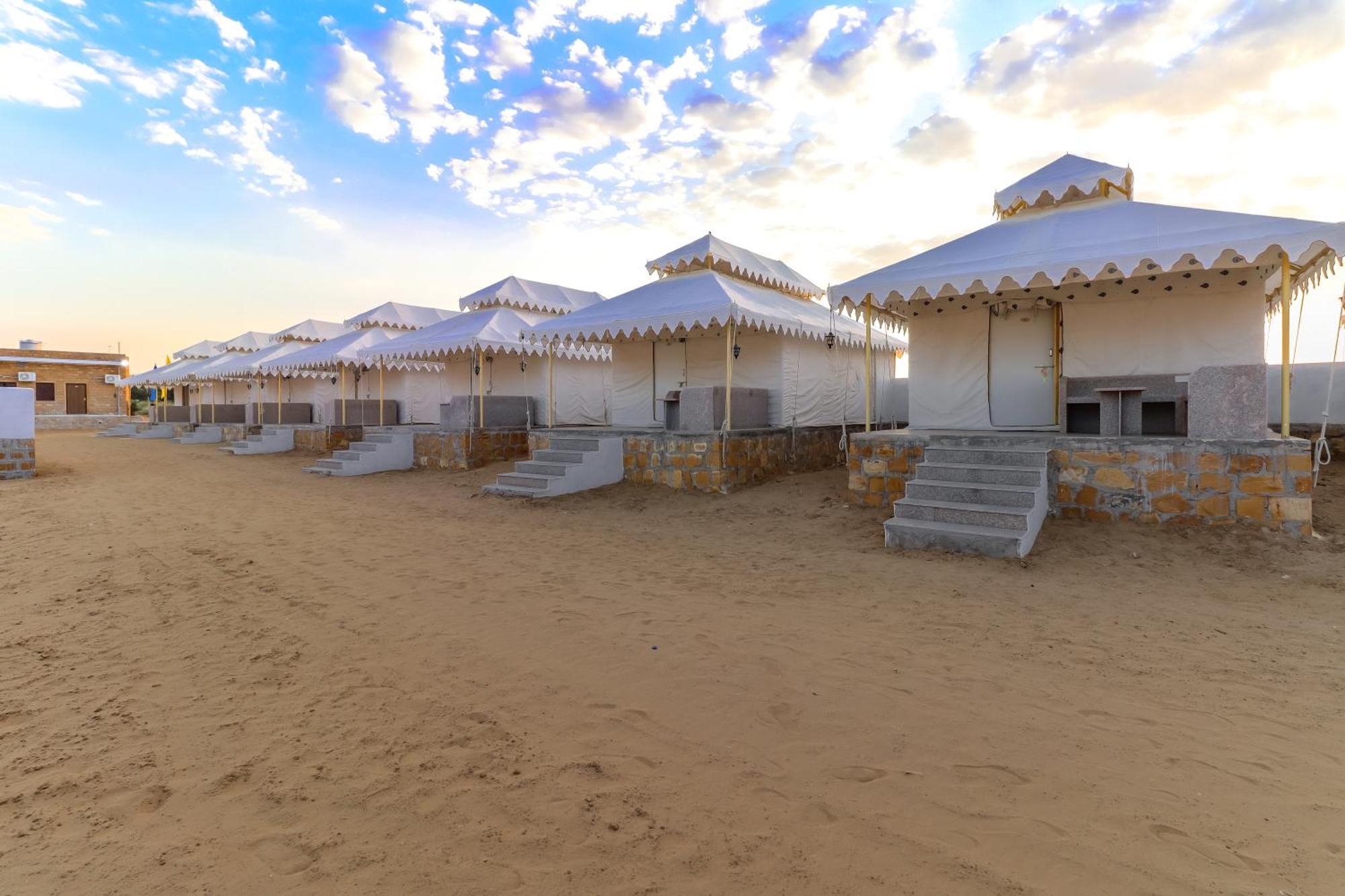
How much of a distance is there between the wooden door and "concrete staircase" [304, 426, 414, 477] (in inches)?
1398

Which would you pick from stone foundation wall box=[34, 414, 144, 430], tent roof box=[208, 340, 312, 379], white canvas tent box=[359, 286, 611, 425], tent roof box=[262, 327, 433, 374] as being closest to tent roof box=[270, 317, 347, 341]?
tent roof box=[208, 340, 312, 379]

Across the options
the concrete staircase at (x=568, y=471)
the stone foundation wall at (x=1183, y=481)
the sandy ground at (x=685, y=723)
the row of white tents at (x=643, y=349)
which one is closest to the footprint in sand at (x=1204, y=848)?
the sandy ground at (x=685, y=723)

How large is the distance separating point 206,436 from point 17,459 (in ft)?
47.5

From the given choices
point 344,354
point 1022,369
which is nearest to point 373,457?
point 344,354

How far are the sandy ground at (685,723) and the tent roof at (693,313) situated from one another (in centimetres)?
495

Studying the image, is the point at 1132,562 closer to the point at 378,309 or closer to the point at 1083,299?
the point at 1083,299

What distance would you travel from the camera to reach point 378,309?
2098cm

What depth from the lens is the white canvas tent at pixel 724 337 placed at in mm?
10844

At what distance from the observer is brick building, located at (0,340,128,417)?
35062 mm

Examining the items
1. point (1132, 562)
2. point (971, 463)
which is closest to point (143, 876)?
point (1132, 562)

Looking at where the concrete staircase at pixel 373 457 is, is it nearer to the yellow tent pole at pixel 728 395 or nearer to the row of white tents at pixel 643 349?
the row of white tents at pixel 643 349

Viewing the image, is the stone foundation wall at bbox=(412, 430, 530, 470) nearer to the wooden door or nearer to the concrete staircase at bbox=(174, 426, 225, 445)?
the concrete staircase at bbox=(174, 426, 225, 445)

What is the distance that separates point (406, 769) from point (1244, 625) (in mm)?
5323

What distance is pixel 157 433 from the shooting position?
96.3 feet
